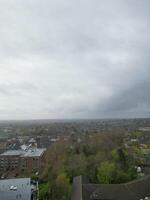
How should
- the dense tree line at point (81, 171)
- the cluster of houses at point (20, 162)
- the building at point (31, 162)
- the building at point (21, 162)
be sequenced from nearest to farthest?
the dense tree line at point (81, 171), the building at point (31, 162), the cluster of houses at point (20, 162), the building at point (21, 162)

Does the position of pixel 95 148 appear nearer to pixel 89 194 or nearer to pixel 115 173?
pixel 115 173

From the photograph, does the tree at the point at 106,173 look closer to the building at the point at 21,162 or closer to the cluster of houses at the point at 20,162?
the cluster of houses at the point at 20,162

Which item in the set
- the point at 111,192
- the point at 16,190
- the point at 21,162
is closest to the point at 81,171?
the point at 16,190

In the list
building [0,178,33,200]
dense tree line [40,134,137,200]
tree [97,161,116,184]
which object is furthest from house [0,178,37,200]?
tree [97,161,116,184]

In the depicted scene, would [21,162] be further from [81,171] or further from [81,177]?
[81,177]

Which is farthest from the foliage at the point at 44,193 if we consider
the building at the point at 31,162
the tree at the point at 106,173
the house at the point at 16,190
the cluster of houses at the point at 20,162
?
the building at the point at 31,162

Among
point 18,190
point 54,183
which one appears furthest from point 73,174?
point 18,190
